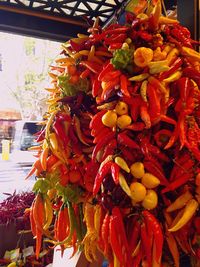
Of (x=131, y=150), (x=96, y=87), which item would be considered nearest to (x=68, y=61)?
(x=96, y=87)

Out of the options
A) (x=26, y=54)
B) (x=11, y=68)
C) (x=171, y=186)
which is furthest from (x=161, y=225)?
(x=26, y=54)

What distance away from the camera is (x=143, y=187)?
588 millimetres

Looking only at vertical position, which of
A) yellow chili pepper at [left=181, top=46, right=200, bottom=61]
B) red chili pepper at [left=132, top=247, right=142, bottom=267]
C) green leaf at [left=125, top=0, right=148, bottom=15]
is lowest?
red chili pepper at [left=132, top=247, right=142, bottom=267]

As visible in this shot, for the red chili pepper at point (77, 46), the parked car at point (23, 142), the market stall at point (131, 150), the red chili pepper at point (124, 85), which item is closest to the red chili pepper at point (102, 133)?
the market stall at point (131, 150)

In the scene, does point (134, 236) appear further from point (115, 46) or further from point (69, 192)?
point (115, 46)

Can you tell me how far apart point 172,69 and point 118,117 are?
20 cm

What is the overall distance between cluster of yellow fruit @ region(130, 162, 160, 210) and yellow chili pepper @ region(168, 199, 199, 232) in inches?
2.6

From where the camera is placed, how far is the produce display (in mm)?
602

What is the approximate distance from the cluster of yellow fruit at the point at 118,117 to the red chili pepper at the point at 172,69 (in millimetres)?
126

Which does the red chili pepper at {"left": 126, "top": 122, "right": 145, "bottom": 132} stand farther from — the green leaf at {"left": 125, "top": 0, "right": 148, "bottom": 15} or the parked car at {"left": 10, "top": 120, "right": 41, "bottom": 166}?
the parked car at {"left": 10, "top": 120, "right": 41, "bottom": 166}

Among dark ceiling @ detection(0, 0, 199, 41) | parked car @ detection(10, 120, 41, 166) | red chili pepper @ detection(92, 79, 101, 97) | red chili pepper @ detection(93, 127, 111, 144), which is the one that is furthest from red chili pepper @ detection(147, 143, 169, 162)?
parked car @ detection(10, 120, 41, 166)

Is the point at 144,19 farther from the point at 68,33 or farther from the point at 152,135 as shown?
the point at 68,33

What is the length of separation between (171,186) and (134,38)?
0.39 m

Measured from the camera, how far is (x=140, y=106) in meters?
0.64
